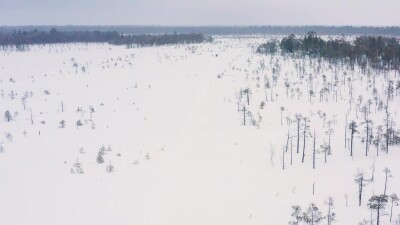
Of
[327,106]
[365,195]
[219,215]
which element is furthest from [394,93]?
[219,215]

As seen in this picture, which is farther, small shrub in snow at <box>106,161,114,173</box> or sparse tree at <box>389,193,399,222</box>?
small shrub in snow at <box>106,161,114,173</box>

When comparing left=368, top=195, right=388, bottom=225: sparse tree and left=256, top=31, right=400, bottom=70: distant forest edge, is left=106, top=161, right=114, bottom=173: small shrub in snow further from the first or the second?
left=256, top=31, right=400, bottom=70: distant forest edge

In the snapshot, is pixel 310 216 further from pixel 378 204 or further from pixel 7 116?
pixel 7 116

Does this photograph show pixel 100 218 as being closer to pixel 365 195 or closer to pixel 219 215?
pixel 219 215

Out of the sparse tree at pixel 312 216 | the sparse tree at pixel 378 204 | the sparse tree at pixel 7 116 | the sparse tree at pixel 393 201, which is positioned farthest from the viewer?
the sparse tree at pixel 7 116

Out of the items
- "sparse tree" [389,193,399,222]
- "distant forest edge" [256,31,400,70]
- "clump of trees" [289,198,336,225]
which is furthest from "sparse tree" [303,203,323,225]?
"distant forest edge" [256,31,400,70]

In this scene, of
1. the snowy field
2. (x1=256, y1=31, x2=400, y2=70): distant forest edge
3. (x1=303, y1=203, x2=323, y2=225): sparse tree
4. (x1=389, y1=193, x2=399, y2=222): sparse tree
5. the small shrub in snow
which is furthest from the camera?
(x1=256, y1=31, x2=400, y2=70): distant forest edge

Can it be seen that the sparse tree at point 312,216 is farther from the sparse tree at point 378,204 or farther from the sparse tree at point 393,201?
the sparse tree at point 393,201

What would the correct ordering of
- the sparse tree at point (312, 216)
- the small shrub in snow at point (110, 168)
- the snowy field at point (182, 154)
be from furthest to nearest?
1. the small shrub in snow at point (110, 168)
2. the snowy field at point (182, 154)
3. the sparse tree at point (312, 216)

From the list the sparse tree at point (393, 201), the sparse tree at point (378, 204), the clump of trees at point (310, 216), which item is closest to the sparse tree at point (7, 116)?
the clump of trees at point (310, 216)
